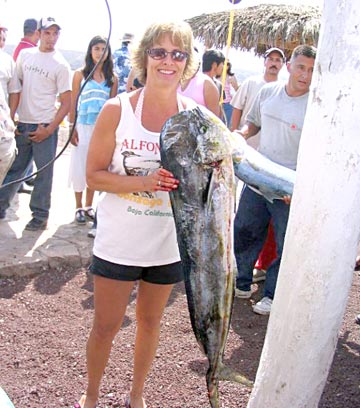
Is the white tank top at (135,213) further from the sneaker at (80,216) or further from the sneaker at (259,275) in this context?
the sneaker at (80,216)

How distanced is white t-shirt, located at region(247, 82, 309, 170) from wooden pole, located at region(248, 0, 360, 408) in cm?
198

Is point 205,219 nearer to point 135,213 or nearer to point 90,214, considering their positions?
point 135,213

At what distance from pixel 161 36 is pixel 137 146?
1.51 feet

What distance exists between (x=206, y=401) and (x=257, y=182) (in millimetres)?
1206

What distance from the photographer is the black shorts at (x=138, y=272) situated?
8.20 ft

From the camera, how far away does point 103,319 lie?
258cm

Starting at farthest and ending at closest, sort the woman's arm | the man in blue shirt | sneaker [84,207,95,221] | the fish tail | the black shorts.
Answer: the man in blue shirt, sneaker [84,207,95,221], the woman's arm, the black shorts, the fish tail

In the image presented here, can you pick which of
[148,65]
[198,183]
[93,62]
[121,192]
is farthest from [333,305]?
[93,62]

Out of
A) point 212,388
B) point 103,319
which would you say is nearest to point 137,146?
point 103,319

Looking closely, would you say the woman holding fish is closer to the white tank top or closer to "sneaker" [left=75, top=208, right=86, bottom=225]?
the white tank top

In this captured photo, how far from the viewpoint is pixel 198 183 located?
2.12 metres

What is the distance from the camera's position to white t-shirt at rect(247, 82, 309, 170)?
4000mm

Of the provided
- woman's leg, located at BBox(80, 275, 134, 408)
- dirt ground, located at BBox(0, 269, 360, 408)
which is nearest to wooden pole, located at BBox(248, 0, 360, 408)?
woman's leg, located at BBox(80, 275, 134, 408)

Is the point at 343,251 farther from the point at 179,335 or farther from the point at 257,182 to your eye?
the point at 179,335
